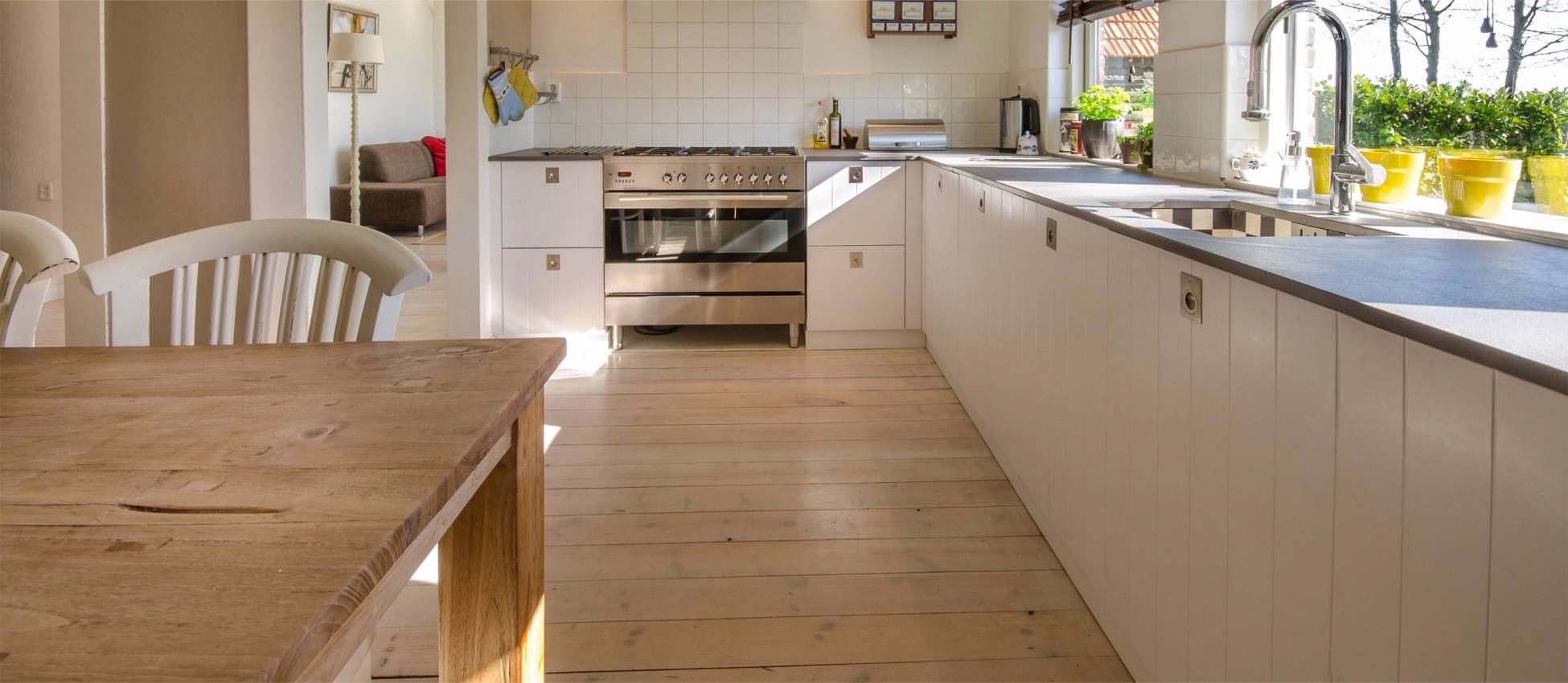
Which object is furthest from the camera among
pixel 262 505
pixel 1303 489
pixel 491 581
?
pixel 491 581

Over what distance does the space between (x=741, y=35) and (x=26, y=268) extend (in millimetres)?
4181

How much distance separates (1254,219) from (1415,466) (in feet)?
5.27

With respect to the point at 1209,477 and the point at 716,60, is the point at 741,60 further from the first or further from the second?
the point at 1209,477

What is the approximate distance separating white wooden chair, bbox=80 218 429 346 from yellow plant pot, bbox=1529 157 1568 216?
187cm

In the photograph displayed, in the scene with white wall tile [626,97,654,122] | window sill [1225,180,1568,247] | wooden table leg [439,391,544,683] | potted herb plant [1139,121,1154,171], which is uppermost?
white wall tile [626,97,654,122]

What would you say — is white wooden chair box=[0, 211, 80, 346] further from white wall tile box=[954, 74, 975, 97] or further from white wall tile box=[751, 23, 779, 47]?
white wall tile box=[954, 74, 975, 97]

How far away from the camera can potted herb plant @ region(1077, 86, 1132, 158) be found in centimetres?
430

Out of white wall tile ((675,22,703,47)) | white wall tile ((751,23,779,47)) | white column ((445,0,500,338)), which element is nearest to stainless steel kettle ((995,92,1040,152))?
white wall tile ((751,23,779,47))

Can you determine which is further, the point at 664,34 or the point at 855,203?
the point at 664,34

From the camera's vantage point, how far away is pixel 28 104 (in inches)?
260

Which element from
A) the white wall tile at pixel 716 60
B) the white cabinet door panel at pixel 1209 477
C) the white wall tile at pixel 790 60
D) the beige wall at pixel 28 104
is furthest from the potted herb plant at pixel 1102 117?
the beige wall at pixel 28 104

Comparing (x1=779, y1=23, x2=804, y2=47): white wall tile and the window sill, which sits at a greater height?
(x1=779, y1=23, x2=804, y2=47): white wall tile

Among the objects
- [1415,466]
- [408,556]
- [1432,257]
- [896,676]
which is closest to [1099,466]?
[896,676]

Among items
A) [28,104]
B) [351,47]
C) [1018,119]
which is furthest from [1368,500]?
[28,104]
